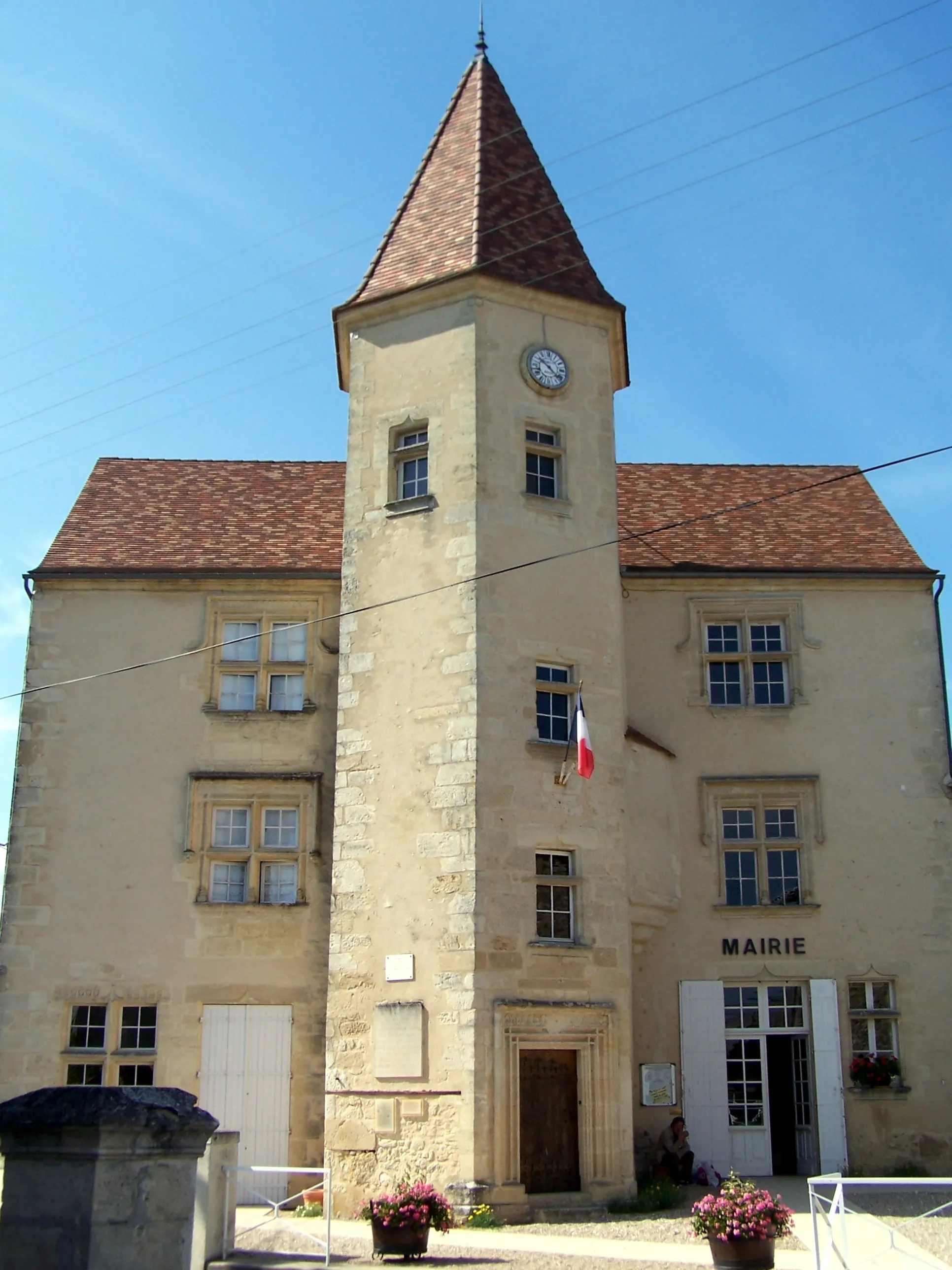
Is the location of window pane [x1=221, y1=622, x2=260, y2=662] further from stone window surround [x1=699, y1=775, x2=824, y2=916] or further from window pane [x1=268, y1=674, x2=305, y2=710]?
stone window surround [x1=699, y1=775, x2=824, y2=916]

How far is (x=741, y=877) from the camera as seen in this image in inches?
802

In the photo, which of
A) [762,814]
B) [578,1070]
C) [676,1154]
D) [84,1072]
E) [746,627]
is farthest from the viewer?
[746,627]

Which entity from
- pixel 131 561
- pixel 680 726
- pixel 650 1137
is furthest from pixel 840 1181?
pixel 131 561

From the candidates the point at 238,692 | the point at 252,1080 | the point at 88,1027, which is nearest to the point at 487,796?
the point at 238,692

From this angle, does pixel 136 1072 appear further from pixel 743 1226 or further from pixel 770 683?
pixel 770 683

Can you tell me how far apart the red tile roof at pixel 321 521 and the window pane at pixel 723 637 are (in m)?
0.91

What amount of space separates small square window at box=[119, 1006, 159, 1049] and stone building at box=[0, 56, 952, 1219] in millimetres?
49

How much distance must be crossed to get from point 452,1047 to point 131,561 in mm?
9098

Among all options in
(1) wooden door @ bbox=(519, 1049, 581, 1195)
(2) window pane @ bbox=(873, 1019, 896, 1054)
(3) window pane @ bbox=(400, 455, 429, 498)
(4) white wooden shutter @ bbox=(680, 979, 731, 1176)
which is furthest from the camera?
(2) window pane @ bbox=(873, 1019, 896, 1054)

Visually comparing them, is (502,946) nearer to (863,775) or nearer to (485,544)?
(485,544)

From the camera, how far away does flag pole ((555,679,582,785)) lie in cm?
1766

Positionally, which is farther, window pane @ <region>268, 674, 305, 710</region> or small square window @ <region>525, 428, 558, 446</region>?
window pane @ <region>268, 674, 305, 710</region>

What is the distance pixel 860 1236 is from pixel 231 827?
10142 mm

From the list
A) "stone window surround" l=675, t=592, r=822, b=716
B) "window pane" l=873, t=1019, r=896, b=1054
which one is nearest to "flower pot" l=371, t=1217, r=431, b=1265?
"window pane" l=873, t=1019, r=896, b=1054
